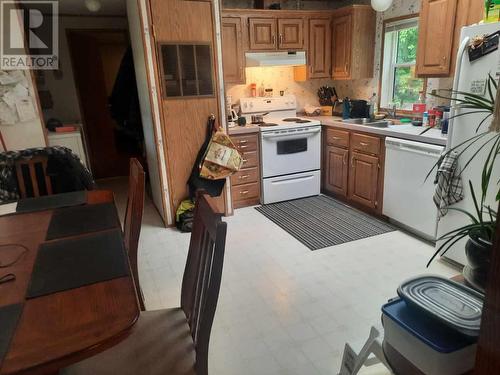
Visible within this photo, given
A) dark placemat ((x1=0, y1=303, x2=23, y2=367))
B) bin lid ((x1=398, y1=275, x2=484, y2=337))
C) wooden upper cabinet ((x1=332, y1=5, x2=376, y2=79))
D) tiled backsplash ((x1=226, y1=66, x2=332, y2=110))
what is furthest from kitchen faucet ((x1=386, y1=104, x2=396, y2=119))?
dark placemat ((x1=0, y1=303, x2=23, y2=367))

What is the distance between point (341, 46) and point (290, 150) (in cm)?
143

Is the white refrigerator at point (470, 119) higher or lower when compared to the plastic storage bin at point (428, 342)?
higher

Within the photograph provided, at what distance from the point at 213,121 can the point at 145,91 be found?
0.70 m

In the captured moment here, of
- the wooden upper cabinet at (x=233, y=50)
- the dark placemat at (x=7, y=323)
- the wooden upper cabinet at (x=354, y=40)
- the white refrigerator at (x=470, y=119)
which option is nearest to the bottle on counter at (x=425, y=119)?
the white refrigerator at (x=470, y=119)

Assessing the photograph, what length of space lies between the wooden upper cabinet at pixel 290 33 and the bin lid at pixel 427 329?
3.63 metres

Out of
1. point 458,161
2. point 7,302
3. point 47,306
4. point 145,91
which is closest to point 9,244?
point 7,302

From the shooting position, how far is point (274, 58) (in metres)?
3.99

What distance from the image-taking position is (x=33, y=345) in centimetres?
90

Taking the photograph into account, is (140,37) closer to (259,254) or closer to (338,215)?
(259,254)

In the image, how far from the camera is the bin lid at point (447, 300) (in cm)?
94

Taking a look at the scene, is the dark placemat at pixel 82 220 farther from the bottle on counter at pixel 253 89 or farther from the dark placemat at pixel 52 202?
the bottle on counter at pixel 253 89

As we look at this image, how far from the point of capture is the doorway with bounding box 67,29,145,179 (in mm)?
4199

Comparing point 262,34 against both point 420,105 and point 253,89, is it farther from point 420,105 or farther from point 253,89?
point 420,105

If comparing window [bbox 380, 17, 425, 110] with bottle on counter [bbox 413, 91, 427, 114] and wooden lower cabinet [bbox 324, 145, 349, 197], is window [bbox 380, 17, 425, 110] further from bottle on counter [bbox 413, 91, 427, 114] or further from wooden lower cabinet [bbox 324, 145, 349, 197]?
wooden lower cabinet [bbox 324, 145, 349, 197]
